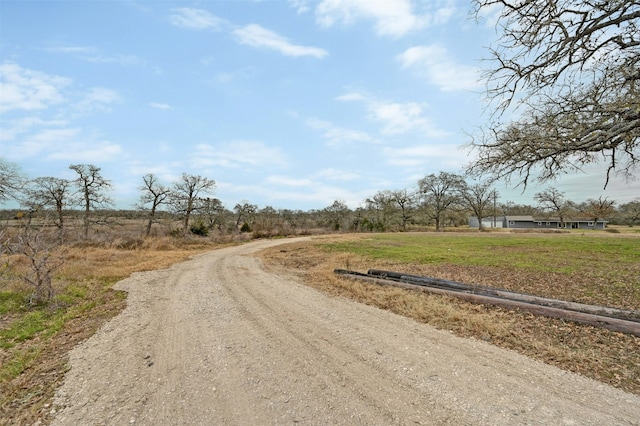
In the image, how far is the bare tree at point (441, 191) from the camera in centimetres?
5481

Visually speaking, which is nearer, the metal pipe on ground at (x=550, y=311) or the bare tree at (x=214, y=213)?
the metal pipe on ground at (x=550, y=311)

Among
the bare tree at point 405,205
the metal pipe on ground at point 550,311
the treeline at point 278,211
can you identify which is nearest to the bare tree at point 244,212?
the treeline at point 278,211

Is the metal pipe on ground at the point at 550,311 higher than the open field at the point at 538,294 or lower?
higher

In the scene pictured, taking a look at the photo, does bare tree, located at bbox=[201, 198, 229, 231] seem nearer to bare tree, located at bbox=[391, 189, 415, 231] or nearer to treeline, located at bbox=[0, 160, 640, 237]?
treeline, located at bbox=[0, 160, 640, 237]

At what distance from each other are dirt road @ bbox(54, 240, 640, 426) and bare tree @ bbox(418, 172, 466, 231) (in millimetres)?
54448

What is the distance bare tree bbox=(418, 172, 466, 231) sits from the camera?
54.8 m

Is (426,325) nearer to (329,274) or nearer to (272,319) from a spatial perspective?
(272,319)

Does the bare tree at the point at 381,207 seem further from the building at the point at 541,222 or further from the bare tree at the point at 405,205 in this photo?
the building at the point at 541,222

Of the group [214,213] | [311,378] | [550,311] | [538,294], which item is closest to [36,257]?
[311,378]

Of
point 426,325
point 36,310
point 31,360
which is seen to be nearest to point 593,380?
point 426,325

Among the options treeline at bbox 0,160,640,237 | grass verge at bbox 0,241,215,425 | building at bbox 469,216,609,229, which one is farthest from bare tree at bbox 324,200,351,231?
grass verge at bbox 0,241,215,425

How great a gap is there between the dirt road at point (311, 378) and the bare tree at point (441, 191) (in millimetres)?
54448

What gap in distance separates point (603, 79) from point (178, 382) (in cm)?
898

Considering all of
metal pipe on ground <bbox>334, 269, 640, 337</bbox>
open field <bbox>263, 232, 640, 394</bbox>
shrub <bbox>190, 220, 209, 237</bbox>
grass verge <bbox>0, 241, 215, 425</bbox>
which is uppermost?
shrub <bbox>190, 220, 209, 237</bbox>
